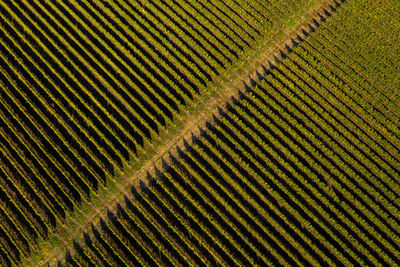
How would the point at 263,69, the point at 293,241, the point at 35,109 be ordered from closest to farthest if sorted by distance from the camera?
the point at 293,241 → the point at 35,109 → the point at 263,69

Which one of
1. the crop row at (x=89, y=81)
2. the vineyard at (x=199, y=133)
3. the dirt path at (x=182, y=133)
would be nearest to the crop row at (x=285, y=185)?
the vineyard at (x=199, y=133)

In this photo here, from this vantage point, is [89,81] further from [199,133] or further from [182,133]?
[199,133]

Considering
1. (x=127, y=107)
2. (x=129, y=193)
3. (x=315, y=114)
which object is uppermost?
(x=127, y=107)

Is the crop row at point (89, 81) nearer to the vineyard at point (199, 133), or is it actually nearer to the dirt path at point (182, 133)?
the vineyard at point (199, 133)

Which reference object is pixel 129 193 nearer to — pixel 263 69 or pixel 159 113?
pixel 159 113

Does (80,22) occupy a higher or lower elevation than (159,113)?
higher

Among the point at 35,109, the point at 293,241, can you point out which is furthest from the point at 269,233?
the point at 35,109

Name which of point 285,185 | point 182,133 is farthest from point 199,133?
point 285,185
